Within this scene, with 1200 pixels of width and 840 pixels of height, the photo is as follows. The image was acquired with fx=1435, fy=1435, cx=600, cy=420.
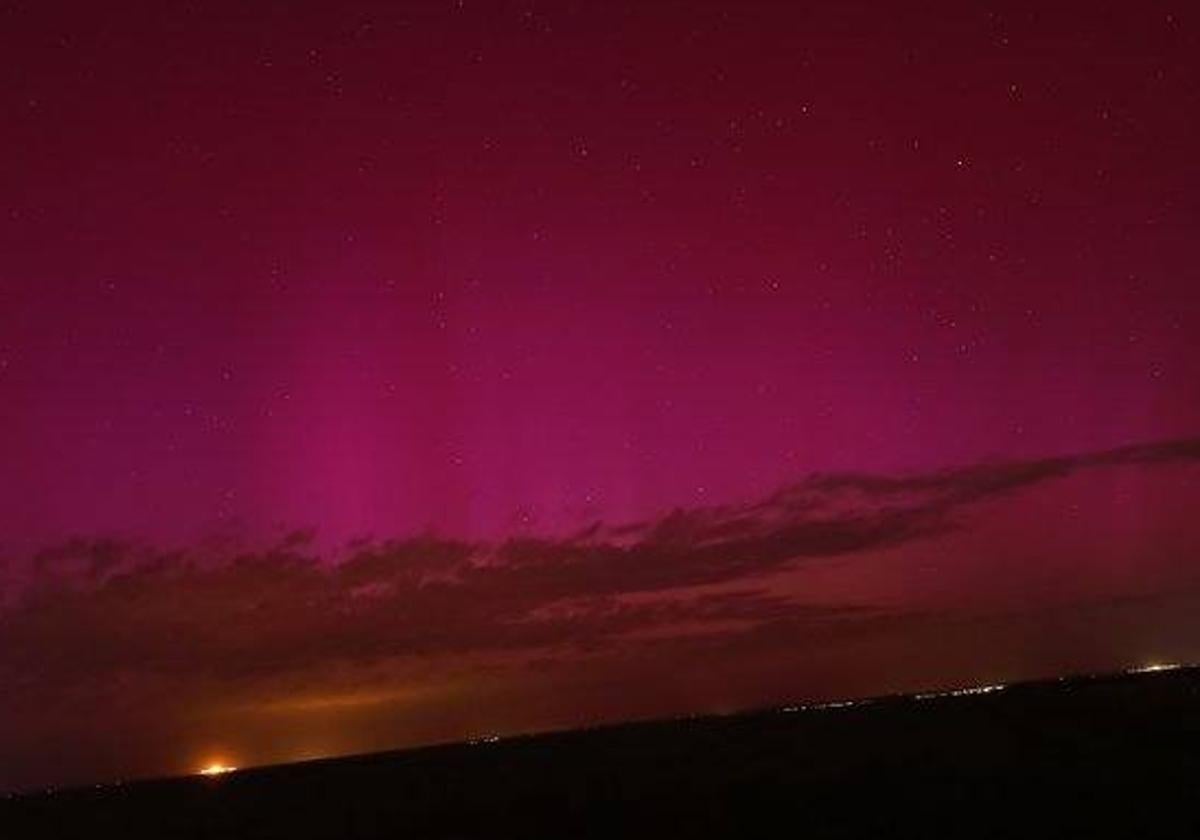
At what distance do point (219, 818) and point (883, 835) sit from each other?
4362 cm

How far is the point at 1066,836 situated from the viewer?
19938mm

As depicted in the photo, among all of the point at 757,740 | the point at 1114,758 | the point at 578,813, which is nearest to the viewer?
the point at 1114,758

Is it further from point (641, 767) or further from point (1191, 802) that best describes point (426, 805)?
point (1191, 802)

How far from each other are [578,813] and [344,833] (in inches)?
303

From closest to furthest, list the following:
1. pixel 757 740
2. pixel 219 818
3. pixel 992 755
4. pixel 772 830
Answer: pixel 772 830, pixel 992 755, pixel 219 818, pixel 757 740

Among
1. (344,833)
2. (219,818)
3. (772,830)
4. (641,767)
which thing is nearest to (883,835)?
(772,830)

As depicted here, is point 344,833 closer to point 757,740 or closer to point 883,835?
point 883,835

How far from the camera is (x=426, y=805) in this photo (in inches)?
1944

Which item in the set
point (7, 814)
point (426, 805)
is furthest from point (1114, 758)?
point (7, 814)

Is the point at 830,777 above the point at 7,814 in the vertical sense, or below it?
below

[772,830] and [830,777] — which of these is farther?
[830,777]

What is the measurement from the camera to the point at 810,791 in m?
35.4

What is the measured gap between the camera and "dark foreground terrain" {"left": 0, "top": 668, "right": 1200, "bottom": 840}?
24250 mm

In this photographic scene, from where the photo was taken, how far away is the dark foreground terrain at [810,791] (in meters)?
24.2
